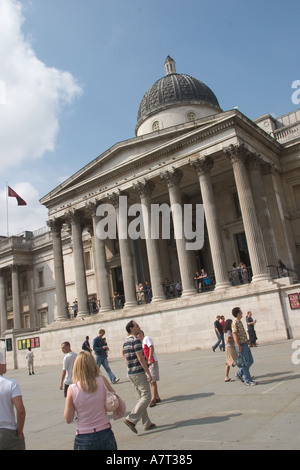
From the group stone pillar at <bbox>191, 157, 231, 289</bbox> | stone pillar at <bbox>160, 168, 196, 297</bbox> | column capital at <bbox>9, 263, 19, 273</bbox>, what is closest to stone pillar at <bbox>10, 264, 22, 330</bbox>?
column capital at <bbox>9, 263, 19, 273</bbox>

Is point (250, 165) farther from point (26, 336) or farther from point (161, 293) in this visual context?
point (26, 336)

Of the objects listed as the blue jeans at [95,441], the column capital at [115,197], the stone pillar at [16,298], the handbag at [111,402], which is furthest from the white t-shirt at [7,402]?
the stone pillar at [16,298]

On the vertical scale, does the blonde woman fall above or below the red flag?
below

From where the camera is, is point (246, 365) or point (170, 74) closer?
point (246, 365)

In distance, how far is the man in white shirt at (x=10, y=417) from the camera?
4207 millimetres

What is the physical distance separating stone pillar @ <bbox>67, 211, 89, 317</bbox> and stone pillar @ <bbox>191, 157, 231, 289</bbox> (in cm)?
1051

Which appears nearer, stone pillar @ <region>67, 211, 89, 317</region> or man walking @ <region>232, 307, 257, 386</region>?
man walking @ <region>232, 307, 257, 386</region>

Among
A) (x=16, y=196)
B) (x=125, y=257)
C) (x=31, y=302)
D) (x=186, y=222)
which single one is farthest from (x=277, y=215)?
(x=31, y=302)

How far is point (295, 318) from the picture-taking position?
736 inches

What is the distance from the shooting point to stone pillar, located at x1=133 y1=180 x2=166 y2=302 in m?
24.5

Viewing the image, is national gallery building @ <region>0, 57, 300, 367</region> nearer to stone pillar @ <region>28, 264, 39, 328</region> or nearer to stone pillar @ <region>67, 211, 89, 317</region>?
stone pillar @ <region>67, 211, 89, 317</region>
